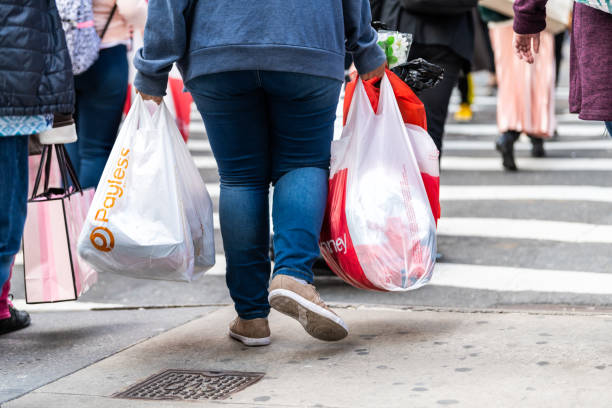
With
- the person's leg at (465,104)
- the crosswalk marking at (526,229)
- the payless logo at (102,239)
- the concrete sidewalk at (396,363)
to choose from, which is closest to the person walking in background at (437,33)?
the crosswalk marking at (526,229)

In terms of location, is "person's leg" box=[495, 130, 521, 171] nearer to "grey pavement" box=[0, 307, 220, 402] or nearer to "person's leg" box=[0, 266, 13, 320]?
"grey pavement" box=[0, 307, 220, 402]

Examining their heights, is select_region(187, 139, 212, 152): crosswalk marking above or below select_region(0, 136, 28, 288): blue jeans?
below

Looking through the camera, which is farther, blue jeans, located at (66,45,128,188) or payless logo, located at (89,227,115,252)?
blue jeans, located at (66,45,128,188)

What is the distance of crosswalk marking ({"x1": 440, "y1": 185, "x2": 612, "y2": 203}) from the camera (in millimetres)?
7312

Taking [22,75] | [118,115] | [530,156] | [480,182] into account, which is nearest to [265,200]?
[22,75]

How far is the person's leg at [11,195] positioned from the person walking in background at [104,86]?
136cm

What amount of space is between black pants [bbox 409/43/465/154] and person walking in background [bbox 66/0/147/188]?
147 cm

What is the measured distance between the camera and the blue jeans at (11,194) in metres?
3.83

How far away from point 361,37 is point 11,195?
1442 mm

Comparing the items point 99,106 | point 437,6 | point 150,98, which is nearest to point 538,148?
point 437,6

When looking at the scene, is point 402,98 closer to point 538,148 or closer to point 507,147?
point 507,147

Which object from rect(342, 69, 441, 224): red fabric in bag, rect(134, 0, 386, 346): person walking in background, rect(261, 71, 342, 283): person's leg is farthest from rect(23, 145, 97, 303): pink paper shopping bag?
rect(342, 69, 441, 224): red fabric in bag

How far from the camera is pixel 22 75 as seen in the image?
3781 mm

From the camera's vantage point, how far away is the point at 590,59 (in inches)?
139
